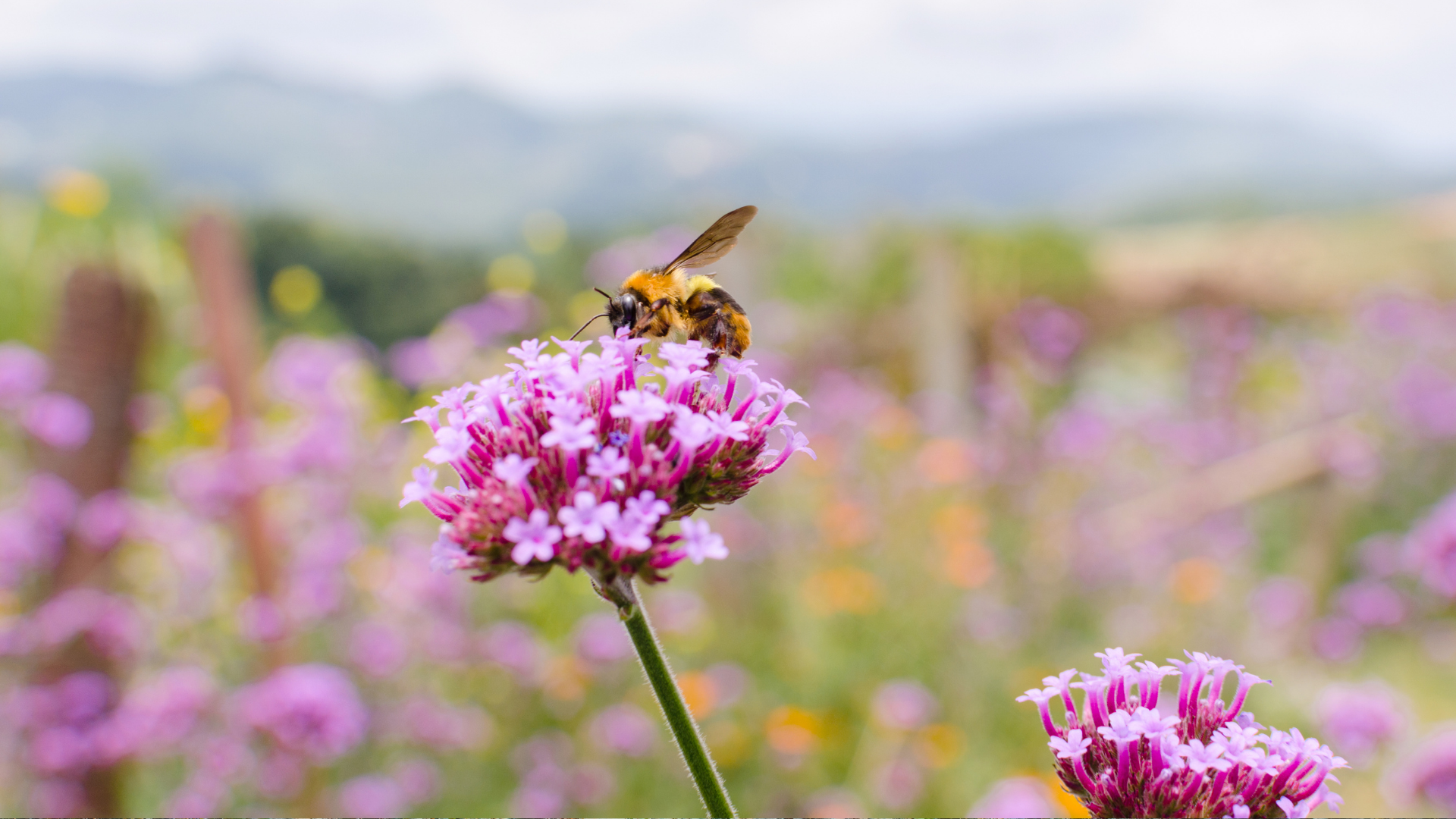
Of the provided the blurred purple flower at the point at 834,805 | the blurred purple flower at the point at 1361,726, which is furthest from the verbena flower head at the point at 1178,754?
the blurred purple flower at the point at 1361,726

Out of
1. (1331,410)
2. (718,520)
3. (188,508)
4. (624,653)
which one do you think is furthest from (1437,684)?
(188,508)

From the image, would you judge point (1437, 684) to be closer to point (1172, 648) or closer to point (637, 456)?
point (1172, 648)

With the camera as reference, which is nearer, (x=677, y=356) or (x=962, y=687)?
(x=677, y=356)

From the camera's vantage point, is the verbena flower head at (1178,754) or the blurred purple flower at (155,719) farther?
the blurred purple flower at (155,719)

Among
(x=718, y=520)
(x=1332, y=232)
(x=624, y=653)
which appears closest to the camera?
(x=624, y=653)

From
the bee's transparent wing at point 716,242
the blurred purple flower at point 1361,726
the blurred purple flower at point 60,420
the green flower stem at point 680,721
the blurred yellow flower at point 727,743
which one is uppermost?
the blurred purple flower at point 60,420

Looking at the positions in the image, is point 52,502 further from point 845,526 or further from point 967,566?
point 967,566

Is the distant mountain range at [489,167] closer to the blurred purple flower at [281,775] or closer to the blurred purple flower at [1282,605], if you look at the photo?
the blurred purple flower at [1282,605]
